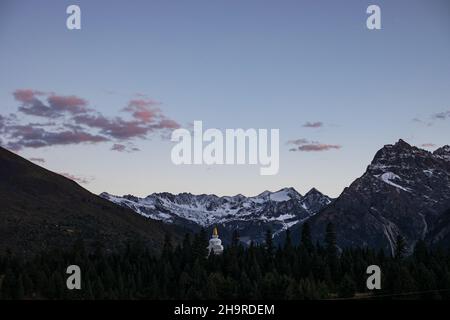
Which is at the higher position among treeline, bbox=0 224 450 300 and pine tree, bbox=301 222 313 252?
pine tree, bbox=301 222 313 252

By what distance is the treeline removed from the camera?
143625 millimetres

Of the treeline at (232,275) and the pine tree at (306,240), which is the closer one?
the treeline at (232,275)

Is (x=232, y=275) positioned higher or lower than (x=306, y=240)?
lower

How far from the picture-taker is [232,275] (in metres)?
162

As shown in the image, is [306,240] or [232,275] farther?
[306,240]

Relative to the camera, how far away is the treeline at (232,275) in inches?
5655

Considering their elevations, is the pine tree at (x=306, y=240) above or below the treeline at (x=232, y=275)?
above

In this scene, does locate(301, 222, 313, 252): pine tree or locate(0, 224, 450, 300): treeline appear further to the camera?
locate(301, 222, 313, 252): pine tree
